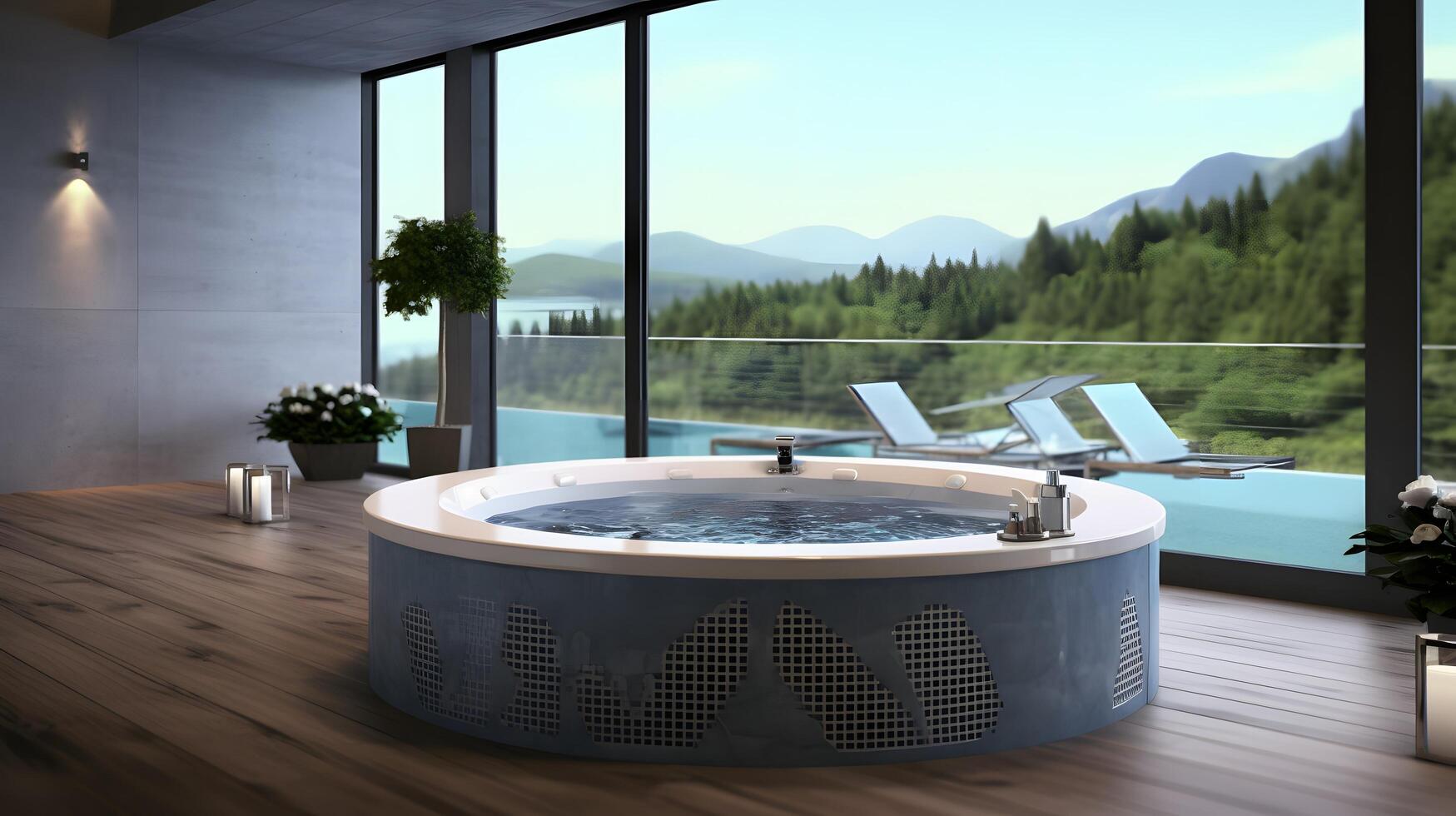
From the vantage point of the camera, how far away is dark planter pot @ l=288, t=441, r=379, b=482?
293 inches

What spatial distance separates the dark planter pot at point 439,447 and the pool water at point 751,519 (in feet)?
9.20

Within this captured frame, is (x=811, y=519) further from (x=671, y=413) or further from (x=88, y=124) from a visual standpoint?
(x=88, y=124)

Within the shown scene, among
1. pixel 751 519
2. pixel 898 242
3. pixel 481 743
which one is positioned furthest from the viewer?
pixel 898 242

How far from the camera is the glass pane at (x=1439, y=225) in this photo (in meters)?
4.05

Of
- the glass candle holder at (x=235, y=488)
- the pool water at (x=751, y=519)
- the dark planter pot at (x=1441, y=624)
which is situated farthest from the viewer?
the glass candle holder at (x=235, y=488)

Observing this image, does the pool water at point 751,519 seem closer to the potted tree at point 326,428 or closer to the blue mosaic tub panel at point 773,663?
the blue mosaic tub panel at point 773,663

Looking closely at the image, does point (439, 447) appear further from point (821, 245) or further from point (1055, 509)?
point (1055, 509)

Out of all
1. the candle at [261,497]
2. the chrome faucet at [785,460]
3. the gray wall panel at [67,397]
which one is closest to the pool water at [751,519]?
the chrome faucet at [785,460]

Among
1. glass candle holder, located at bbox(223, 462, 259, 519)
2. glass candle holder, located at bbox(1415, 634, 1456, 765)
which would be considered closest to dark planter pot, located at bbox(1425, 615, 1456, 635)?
glass candle holder, located at bbox(1415, 634, 1456, 765)

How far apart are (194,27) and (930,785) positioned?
20.7 feet

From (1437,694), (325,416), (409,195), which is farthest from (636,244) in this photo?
(1437,694)

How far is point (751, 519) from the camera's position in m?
4.29

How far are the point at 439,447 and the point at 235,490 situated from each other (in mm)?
1323

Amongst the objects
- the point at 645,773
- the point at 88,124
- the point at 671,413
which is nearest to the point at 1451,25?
the point at 645,773
